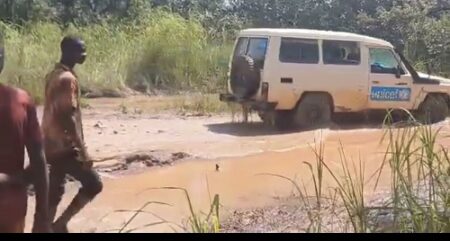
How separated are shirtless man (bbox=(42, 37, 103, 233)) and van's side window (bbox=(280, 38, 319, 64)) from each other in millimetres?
7795

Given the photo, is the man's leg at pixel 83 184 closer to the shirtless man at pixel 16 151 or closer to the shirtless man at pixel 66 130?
the shirtless man at pixel 66 130

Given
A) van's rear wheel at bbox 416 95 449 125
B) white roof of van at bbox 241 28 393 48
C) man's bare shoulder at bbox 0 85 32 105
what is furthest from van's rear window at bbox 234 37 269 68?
man's bare shoulder at bbox 0 85 32 105

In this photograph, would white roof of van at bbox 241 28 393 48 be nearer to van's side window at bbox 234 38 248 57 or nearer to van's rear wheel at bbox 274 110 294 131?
van's side window at bbox 234 38 248 57

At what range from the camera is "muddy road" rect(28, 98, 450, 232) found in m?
8.21

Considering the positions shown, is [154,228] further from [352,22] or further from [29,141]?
[352,22]

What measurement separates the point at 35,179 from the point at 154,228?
2618 mm

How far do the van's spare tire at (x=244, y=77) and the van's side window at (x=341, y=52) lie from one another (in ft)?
4.07

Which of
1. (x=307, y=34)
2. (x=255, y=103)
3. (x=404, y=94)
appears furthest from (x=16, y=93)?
(x=404, y=94)

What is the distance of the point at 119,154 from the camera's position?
37.2 ft

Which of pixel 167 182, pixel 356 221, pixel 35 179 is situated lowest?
pixel 167 182

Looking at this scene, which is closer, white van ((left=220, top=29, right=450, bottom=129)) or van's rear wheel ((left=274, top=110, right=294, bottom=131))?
white van ((left=220, top=29, right=450, bottom=129))

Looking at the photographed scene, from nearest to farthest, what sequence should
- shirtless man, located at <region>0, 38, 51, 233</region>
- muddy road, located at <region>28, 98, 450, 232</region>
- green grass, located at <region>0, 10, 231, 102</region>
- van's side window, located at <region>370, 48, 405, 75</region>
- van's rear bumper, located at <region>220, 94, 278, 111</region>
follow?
shirtless man, located at <region>0, 38, 51, 233</region>, muddy road, located at <region>28, 98, 450, 232</region>, van's rear bumper, located at <region>220, 94, 278, 111</region>, van's side window, located at <region>370, 48, 405, 75</region>, green grass, located at <region>0, 10, 231, 102</region>

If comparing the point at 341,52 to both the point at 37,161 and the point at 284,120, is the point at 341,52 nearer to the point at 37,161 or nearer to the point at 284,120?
the point at 284,120

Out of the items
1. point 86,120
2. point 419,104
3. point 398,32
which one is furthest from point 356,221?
point 398,32
